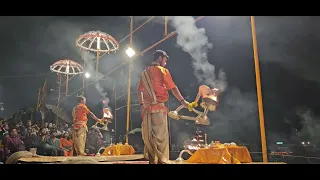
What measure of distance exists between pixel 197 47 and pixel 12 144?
3.19m

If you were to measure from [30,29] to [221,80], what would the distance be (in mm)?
3130

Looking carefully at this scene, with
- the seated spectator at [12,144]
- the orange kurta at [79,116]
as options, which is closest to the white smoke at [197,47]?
the orange kurta at [79,116]

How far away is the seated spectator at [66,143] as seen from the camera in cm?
470

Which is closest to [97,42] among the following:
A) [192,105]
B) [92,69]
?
[92,69]

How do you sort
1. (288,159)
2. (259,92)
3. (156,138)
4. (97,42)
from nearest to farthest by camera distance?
(288,159), (156,138), (259,92), (97,42)

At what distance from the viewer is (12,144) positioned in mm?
4590

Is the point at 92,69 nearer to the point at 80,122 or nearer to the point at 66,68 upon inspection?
the point at 66,68

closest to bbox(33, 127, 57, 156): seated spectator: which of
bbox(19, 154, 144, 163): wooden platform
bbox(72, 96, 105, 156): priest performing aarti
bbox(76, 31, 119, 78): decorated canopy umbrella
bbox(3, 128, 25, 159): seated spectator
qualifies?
bbox(19, 154, 144, 163): wooden platform

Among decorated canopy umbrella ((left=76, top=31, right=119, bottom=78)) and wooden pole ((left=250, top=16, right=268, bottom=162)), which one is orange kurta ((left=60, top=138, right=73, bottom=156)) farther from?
wooden pole ((left=250, top=16, right=268, bottom=162))

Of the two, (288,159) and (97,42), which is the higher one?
(97,42)
